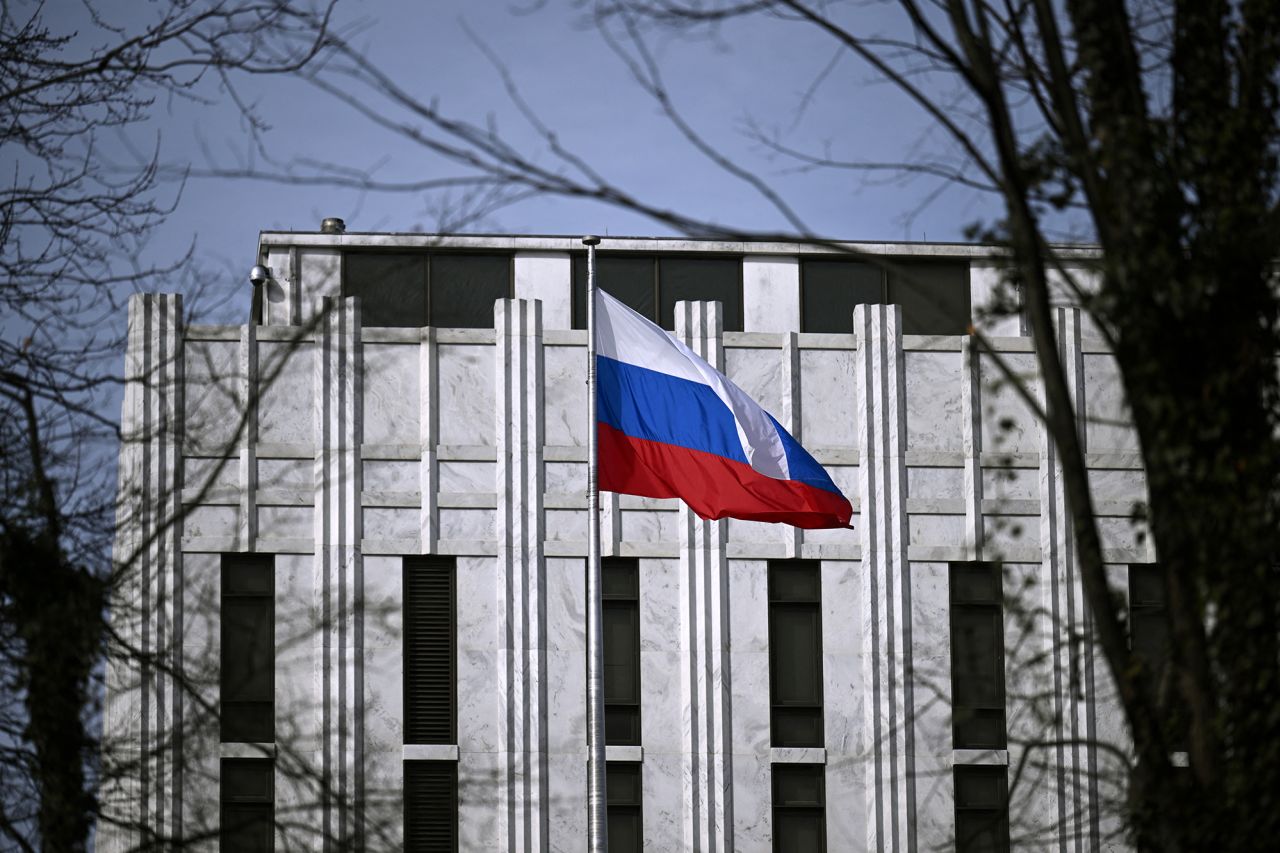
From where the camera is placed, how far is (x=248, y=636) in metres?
27.7

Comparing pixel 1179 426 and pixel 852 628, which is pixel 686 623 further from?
pixel 1179 426

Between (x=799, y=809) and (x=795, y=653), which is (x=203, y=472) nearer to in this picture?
(x=795, y=653)

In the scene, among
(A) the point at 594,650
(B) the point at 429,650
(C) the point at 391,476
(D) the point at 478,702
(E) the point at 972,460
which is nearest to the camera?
(A) the point at 594,650

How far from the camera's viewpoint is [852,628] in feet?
95.2

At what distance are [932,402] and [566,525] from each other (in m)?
6.41

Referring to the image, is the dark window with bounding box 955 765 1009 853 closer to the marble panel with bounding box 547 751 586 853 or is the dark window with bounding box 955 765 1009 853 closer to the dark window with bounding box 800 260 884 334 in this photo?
the marble panel with bounding box 547 751 586 853

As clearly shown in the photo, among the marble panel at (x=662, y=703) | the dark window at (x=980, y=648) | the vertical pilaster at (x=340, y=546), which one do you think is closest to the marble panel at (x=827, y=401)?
the dark window at (x=980, y=648)

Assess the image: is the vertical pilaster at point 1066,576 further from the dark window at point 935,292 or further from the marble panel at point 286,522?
the marble panel at point 286,522

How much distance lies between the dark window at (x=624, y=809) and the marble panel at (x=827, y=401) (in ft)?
19.7

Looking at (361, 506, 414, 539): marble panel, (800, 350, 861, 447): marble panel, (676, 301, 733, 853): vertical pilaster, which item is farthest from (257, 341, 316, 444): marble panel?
(800, 350, 861, 447): marble panel

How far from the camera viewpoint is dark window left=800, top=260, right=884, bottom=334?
3094 cm

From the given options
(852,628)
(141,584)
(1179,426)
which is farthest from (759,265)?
(1179,426)

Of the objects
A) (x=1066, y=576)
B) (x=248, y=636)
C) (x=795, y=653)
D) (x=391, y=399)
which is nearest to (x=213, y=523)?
(x=248, y=636)

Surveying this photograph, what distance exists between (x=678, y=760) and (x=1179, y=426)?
63.6 feet
